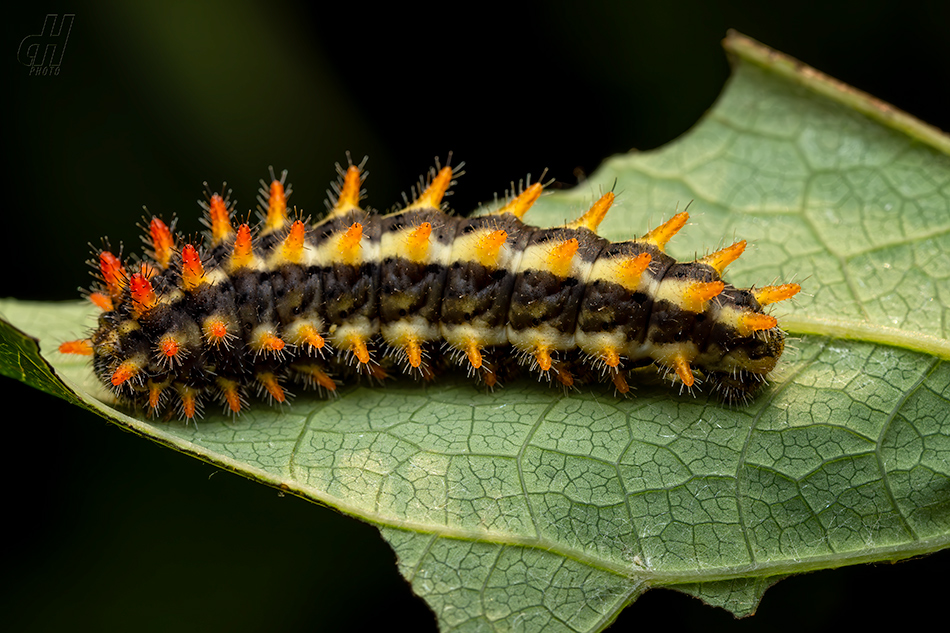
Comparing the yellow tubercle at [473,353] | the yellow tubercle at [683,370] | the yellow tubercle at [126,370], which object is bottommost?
the yellow tubercle at [683,370]

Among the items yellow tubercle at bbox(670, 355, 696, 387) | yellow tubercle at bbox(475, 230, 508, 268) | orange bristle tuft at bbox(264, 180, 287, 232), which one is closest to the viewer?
yellow tubercle at bbox(670, 355, 696, 387)

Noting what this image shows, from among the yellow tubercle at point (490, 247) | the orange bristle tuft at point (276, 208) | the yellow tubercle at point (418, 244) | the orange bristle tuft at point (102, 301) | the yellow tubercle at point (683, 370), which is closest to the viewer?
the yellow tubercle at point (683, 370)

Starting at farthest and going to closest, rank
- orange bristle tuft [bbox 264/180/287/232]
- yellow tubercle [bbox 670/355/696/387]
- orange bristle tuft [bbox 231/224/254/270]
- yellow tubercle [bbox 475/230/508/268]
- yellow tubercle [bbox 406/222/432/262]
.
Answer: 1. orange bristle tuft [bbox 264/180/287/232]
2. orange bristle tuft [bbox 231/224/254/270]
3. yellow tubercle [bbox 406/222/432/262]
4. yellow tubercle [bbox 475/230/508/268]
5. yellow tubercle [bbox 670/355/696/387]

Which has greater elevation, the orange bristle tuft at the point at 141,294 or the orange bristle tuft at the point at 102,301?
the orange bristle tuft at the point at 102,301

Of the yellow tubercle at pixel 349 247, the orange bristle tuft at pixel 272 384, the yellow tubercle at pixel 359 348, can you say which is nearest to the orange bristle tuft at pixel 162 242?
the orange bristle tuft at pixel 272 384

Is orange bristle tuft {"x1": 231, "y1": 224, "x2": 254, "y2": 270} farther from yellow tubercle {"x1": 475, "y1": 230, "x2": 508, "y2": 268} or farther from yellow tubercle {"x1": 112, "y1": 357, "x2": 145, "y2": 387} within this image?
yellow tubercle {"x1": 475, "y1": 230, "x2": 508, "y2": 268}

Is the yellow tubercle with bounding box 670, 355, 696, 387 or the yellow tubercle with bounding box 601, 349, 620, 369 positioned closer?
the yellow tubercle with bounding box 670, 355, 696, 387

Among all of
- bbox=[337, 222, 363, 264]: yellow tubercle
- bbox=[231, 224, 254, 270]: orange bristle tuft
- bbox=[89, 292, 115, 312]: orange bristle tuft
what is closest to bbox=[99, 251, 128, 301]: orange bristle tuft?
bbox=[89, 292, 115, 312]: orange bristle tuft

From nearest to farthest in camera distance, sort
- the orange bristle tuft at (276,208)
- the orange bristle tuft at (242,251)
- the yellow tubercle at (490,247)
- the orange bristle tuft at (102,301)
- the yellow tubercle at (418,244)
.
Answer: the yellow tubercle at (490,247) < the yellow tubercle at (418,244) < the orange bristle tuft at (242,251) < the orange bristle tuft at (102,301) < the orange bristle tuft at (276,208)

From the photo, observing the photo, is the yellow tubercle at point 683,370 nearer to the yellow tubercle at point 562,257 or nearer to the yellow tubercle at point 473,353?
the yellow tubercle at point 562,257

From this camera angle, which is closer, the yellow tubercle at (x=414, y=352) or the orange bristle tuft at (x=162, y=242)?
the yellow tubercle at (x=414, y=352)
